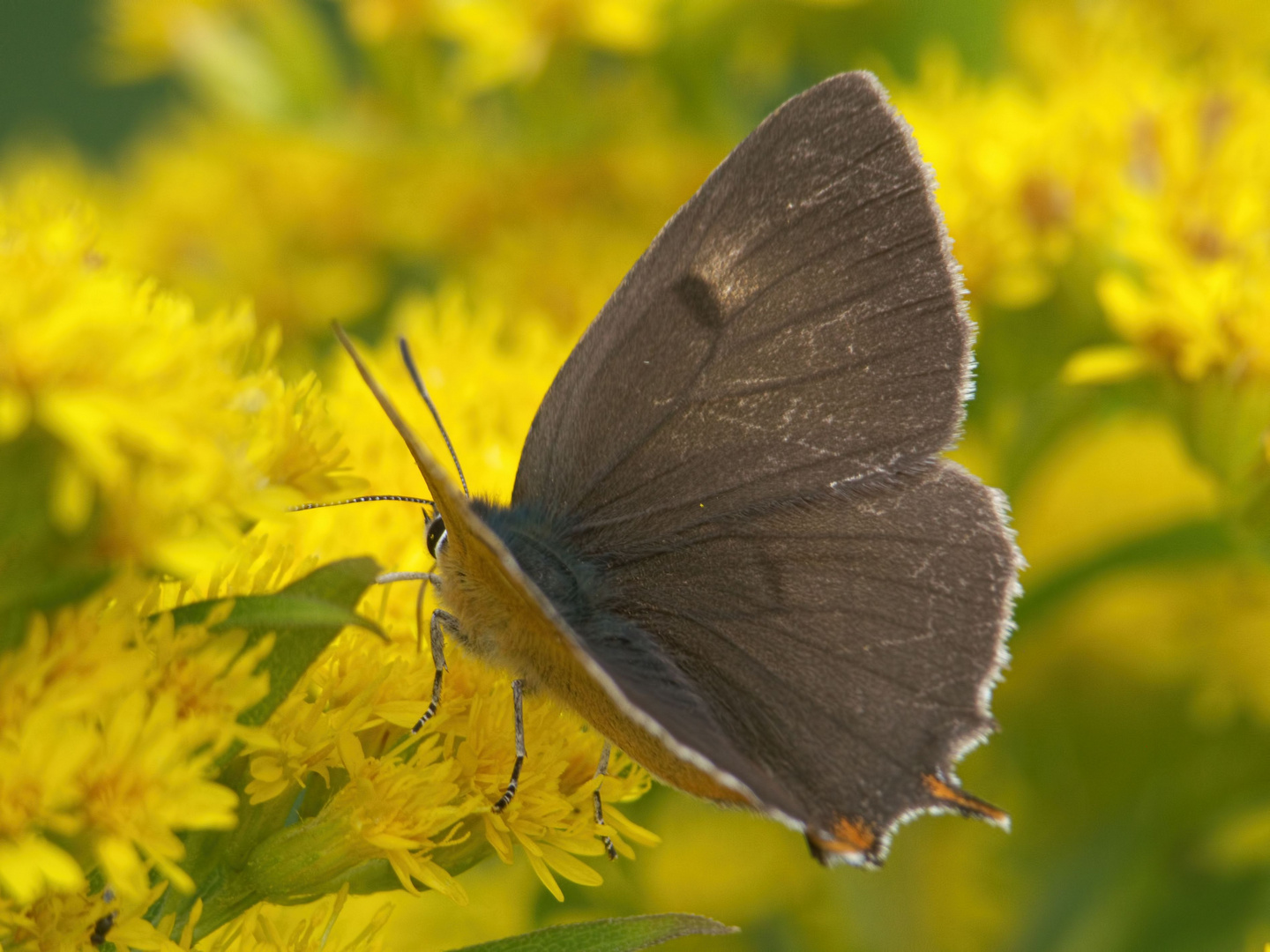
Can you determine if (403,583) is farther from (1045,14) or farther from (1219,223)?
(1045,14)

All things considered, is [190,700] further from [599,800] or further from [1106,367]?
[1106,367]

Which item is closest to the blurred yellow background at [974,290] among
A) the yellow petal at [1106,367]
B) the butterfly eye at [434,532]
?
the yellow petal at [1106,367]

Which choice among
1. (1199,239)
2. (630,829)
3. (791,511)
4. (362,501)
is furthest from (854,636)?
(1199,239)

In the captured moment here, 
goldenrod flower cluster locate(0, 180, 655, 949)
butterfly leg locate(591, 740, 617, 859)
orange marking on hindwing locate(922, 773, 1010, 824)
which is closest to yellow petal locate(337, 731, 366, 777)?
goldenrod flower cluster locate(0, 180, 655, 949)

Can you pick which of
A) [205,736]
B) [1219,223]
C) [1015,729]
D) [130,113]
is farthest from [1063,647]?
[130,113]

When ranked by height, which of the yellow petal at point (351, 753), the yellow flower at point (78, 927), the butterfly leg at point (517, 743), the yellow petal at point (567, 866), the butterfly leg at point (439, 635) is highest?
the butterfly leg at point (439, 635)

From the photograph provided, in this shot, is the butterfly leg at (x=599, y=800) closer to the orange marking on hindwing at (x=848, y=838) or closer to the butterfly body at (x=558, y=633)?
the butterfly body at (x=558, y=633)
